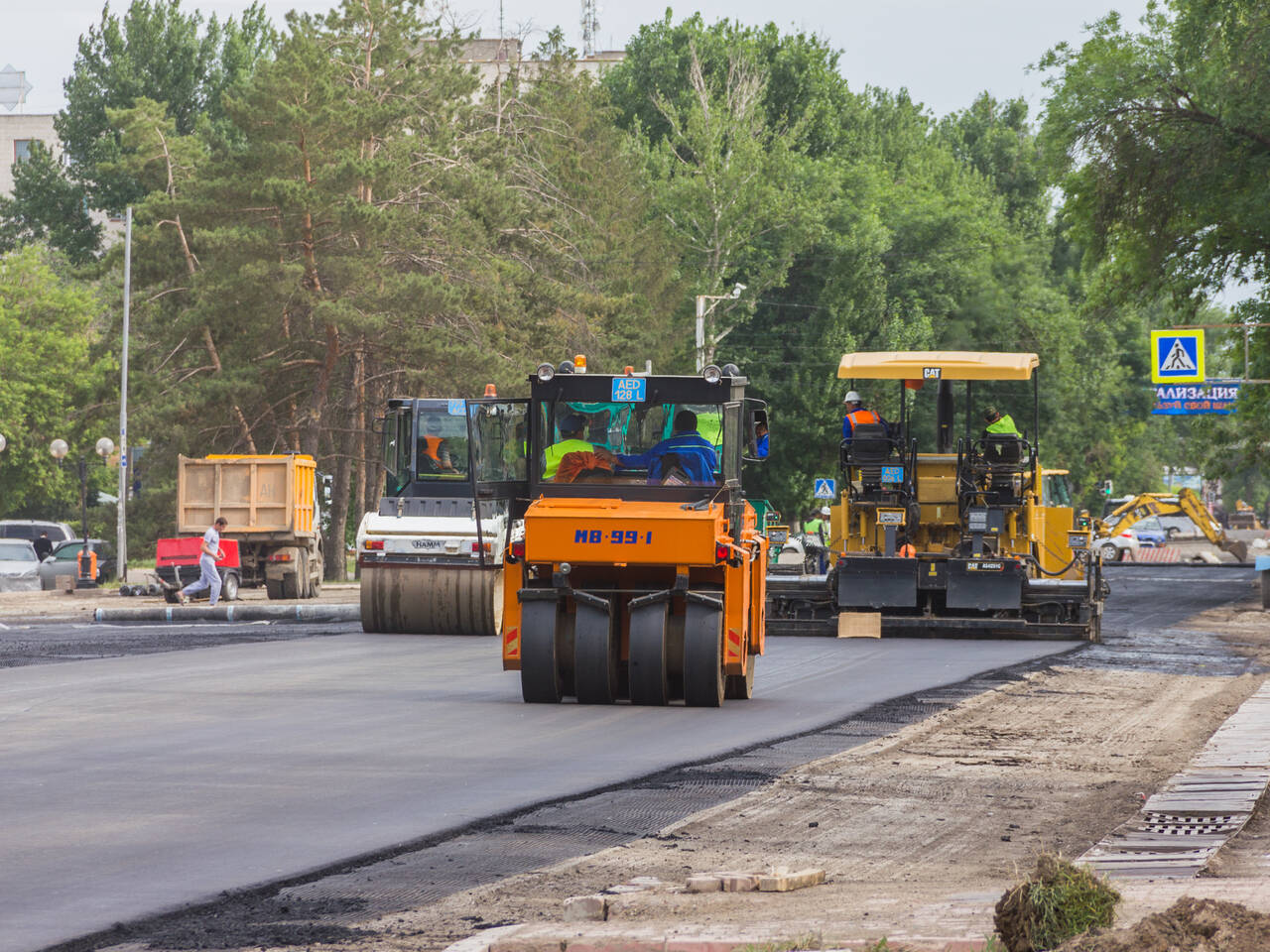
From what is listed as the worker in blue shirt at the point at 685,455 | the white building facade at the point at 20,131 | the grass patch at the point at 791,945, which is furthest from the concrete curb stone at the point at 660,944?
the white building facade at the point at 20,131

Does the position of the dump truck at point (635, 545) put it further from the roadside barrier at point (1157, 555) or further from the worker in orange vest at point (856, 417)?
the roadside barrier at point (1157, 555)

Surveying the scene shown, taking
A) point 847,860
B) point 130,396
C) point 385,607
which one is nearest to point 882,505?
point 385,607

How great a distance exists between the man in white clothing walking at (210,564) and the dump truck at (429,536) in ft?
27.1

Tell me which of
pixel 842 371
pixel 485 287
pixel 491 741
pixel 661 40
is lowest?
pixel 491 741

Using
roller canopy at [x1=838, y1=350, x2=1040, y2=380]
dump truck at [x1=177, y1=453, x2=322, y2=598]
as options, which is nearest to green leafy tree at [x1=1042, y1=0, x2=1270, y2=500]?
roller canopy at [x1=838, y1=350, x2=1040, y2=380]

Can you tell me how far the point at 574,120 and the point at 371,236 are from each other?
24.9 meters

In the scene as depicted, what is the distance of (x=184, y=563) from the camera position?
3403 cm

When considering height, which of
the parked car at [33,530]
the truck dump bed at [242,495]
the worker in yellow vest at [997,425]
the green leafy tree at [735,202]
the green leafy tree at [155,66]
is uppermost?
the green leafy tree at [155,66]

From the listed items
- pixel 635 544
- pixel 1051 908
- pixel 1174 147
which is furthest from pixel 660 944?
pixel 1174 147

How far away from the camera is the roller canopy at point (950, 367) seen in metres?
24.8

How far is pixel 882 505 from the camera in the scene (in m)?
25.0

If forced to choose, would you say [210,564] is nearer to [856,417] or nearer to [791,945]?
[856,417]

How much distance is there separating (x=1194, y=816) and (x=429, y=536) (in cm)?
1602

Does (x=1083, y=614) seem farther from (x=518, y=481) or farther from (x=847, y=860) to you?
(x=847, y=860)
